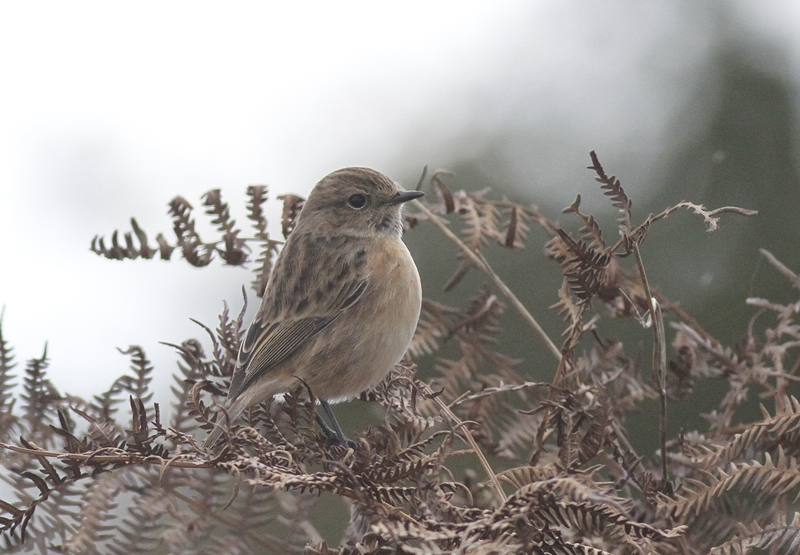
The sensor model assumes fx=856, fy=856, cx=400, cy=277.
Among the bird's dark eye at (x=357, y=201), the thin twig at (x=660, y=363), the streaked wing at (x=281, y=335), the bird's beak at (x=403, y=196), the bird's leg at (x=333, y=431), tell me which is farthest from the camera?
the bird's dark eye at (x=357, y=201)

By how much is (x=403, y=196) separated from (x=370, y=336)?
0.87 m

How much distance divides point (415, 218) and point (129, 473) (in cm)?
169

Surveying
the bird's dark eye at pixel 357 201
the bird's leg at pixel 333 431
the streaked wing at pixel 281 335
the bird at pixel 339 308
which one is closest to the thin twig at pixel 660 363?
the bird at pixel 339 308

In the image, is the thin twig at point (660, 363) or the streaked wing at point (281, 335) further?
the streaked wing at point (281, 335)

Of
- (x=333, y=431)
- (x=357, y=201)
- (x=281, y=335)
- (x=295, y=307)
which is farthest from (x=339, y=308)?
(x=357, y=201)

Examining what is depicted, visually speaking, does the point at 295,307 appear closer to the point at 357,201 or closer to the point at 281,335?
the point at 281,335

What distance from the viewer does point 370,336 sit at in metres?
4.27

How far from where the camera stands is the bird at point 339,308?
162 inches

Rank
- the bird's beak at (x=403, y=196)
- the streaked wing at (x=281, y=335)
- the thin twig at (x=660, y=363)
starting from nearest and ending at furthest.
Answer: the thin twig at (x=660, y=363), the streaked wing at (x=281, y=335), the bird's beak at (x=403, y=196)

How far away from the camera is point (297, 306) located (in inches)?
177

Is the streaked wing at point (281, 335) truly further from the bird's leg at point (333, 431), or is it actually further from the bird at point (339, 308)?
the bird's leg at point (333, 431)

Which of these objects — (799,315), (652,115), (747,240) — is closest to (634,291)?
(799,315)

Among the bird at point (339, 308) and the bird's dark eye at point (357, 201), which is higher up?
the bird's dark eye at point (357, 201)

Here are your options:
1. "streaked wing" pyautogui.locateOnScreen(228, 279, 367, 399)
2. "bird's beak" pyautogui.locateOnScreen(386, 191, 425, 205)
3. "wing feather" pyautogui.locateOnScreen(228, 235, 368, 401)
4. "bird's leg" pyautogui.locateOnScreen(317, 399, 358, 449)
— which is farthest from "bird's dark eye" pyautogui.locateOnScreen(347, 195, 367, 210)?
→ "bird's leg" pyautogui.locateOnScreen(317, 399, 358, 449)
